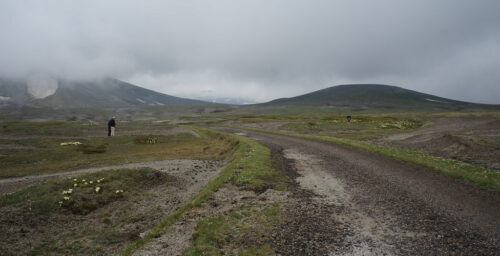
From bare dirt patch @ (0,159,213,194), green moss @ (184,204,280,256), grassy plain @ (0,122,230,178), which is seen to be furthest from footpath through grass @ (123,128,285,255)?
grassy plain @ (0,122,230,178)

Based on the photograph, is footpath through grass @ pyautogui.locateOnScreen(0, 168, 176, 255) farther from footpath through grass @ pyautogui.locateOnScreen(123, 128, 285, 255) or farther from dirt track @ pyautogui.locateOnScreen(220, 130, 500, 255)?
dirt track @ pyautogui.locateOnScreen(220, 130, 500, 255)

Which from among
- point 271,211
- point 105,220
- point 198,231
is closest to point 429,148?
point 271,211

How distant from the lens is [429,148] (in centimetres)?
2838

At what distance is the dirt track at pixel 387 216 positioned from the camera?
745 cm

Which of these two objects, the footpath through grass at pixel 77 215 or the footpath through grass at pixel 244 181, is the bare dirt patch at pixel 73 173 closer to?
the footpath through grass at pixel 77 215

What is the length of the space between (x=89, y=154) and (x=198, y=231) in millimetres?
29999

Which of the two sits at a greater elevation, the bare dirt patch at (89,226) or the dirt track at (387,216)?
the dirt track at (387,216)

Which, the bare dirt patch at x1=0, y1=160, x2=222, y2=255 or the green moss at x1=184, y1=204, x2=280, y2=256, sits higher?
the green moss at x1=184, y1=204, x2=280, y2=256

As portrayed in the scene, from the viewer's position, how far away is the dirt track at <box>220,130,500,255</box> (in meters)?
7.45

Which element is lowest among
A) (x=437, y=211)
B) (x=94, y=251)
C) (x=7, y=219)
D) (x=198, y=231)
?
(x=94, y=251)

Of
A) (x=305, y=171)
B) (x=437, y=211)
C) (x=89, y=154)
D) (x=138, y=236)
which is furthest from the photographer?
(x=89, y=154)

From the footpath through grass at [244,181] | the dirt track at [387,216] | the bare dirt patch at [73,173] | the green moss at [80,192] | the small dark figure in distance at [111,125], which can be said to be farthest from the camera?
the small dark figure in distance at [111,125]

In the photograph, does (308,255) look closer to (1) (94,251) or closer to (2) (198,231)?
(2) (198,231)

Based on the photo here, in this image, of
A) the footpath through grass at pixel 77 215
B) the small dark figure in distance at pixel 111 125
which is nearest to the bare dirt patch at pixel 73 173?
the footpath through grass at pixel 77 215
